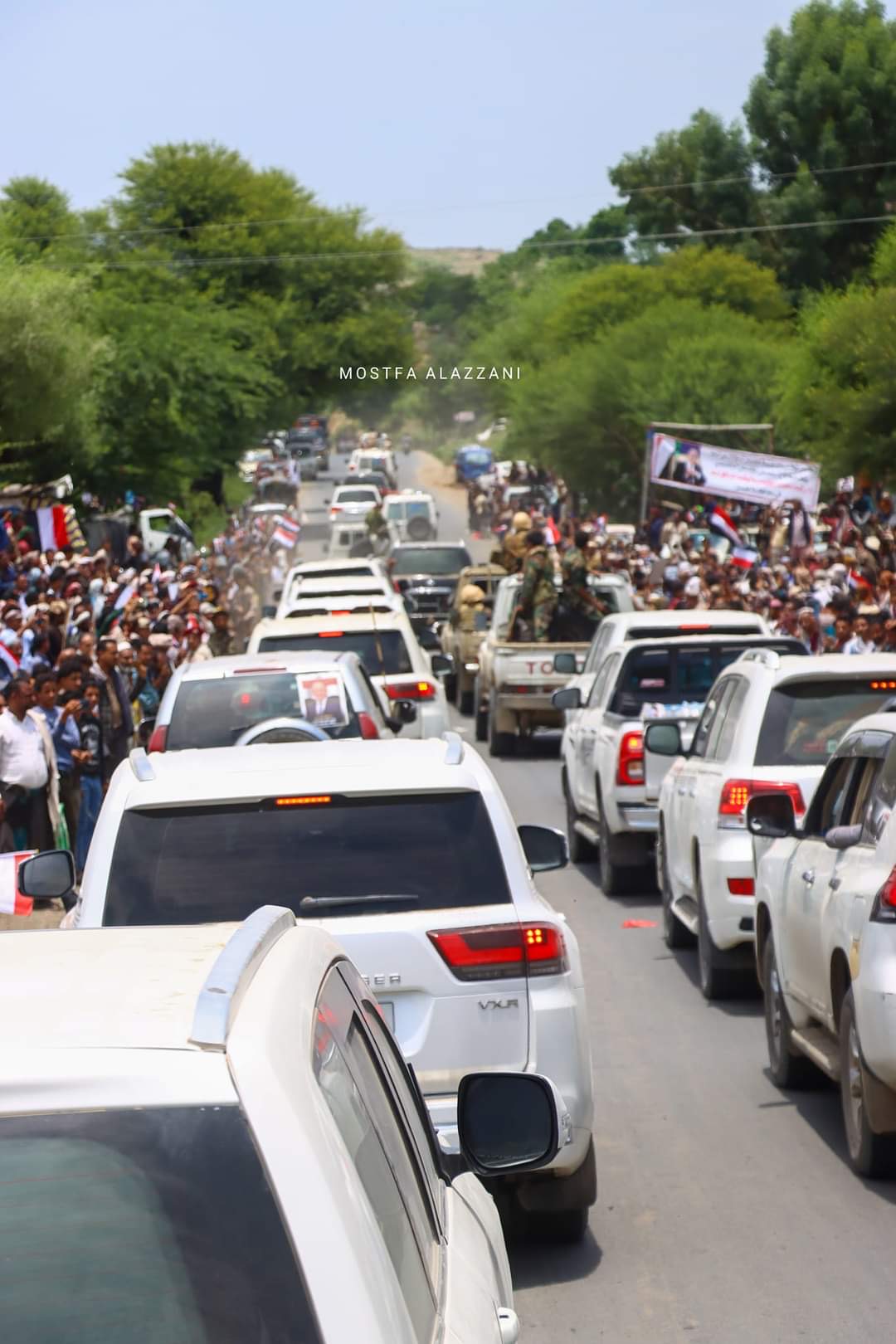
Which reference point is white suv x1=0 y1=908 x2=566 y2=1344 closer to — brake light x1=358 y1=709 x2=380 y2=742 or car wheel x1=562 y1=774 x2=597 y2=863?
brake light x1=358 y1=709 x2=380 y2=742

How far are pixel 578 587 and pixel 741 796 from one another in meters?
13.6

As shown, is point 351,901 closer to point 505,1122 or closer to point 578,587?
point 505,1122

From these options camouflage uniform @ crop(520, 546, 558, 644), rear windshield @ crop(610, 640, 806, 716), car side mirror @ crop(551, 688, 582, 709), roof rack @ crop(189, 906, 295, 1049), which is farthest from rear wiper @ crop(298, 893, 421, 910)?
camouflage uniform @ crop(520, 546, 558, 644)

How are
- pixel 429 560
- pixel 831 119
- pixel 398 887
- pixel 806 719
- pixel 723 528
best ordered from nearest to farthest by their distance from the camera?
pixel 398 887 → pixel 806 719 → pixel 723 528 → pixel 429 560 → pixel 831 119

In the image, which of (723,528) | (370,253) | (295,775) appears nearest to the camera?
(295,775)

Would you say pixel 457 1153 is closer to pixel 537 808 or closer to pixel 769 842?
pixel 769 842

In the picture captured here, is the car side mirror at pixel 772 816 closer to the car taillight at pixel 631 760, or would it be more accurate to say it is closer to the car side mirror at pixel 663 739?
the car side mirror at pixel 663 739

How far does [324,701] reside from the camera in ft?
41.8

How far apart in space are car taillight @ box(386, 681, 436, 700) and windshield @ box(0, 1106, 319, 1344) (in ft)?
49.8

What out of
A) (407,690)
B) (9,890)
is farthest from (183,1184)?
(407,690)

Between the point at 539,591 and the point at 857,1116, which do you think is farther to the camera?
the point at 539,591

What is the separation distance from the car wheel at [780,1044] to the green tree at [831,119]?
63263 mm

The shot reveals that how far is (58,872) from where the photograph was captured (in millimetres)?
6738

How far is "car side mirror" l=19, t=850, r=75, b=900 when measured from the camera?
6.70m
